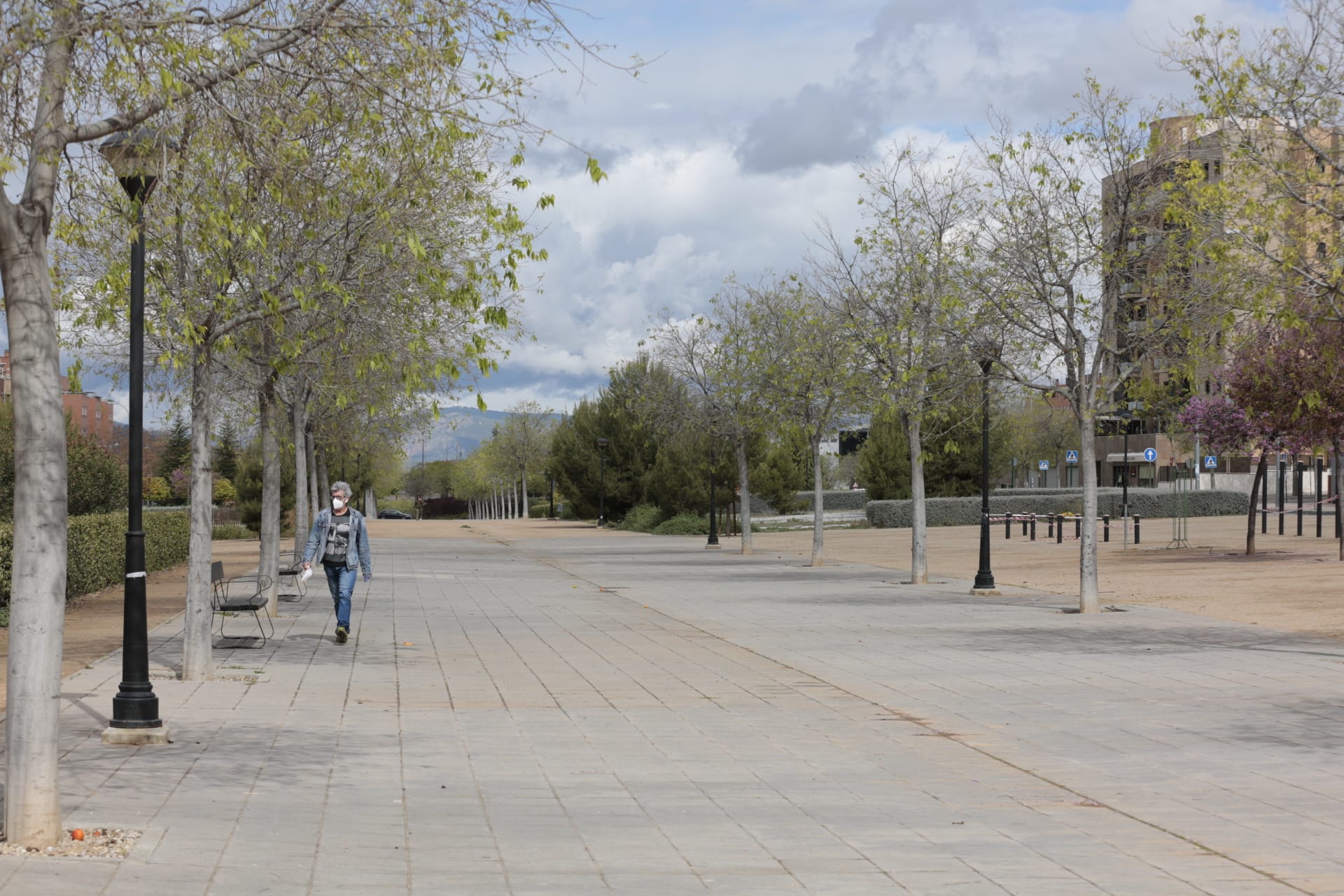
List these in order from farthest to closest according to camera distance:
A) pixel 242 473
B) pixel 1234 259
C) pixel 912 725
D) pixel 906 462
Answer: pixel 906 462 → pixel 242 473 → pixel 1234 259 → pixel 912 725

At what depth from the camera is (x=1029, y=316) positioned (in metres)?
19.2

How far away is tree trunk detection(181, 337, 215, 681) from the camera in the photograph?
39.2ft

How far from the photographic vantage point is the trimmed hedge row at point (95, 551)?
18.2m

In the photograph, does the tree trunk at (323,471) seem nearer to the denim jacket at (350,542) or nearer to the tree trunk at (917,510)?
the tree trunk at (917,510)

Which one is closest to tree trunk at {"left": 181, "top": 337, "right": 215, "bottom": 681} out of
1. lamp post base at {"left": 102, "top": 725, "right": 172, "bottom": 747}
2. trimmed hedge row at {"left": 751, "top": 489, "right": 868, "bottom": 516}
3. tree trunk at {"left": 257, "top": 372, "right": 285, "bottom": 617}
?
lamp post base at {"left": 102, "top": 725, "right": 172, "bottom": 747}

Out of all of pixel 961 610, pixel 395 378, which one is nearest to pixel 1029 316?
pixel 961 610

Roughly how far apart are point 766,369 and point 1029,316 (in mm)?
15055

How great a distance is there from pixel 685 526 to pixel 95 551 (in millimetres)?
33585

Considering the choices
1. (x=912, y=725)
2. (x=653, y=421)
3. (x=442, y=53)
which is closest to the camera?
(x=442, y=53)

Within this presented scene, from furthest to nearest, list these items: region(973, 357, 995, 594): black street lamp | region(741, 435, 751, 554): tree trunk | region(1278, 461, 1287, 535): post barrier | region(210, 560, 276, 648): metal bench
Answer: region(1278, 461, 1287, 535): post barrier
region(741, 435, 751, 554): tree trunk
region(973, 357, 995, 594): black street lamp
region(210, 560, 276, 648): metal bench

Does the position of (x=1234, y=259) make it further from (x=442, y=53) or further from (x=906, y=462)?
(x=906, y=462)

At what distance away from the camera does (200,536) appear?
12172mm

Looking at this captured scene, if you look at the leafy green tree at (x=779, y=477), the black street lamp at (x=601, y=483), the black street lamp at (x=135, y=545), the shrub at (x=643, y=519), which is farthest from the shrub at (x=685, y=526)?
the black street lamp at (x=135, y=545)

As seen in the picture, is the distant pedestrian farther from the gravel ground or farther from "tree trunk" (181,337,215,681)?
the gravel ground
